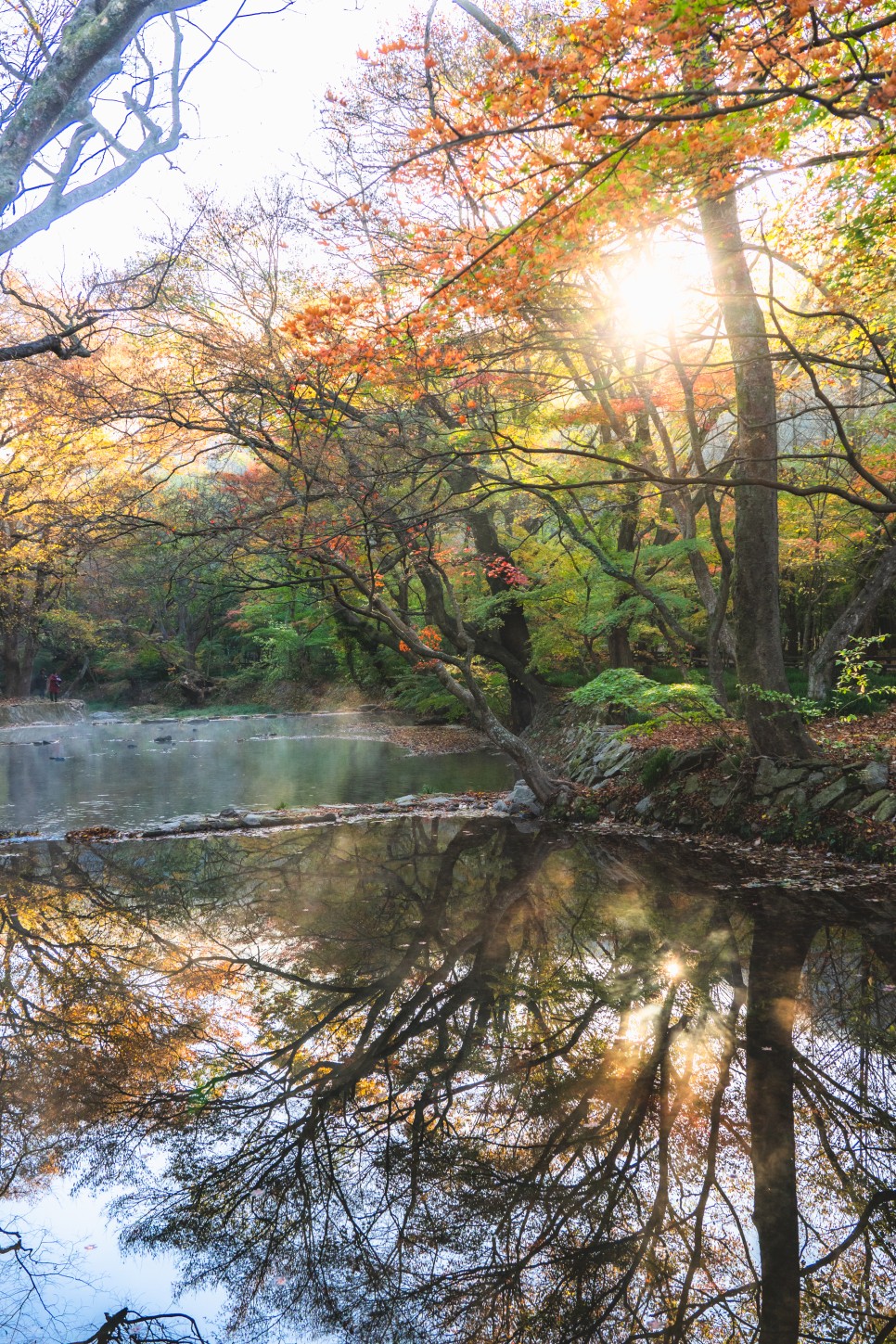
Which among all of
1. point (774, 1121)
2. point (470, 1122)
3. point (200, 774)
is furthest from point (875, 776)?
point (200, 774)

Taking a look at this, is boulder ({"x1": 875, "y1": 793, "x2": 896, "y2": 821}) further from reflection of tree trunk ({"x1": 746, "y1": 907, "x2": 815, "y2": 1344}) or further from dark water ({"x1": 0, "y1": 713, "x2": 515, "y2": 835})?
dark water ({"x1": 0, "y1": 713, "x2": 515, "y2": 835})

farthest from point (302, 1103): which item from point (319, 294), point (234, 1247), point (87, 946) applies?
point (319, 294)

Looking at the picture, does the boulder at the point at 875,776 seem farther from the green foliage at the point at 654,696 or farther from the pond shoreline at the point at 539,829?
the green foliage at the point at 654,696

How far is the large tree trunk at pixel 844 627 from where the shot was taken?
12109 millimetres

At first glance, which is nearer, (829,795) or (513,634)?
Result: (829,795)

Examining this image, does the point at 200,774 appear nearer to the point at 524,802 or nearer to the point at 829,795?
the point at 524,802

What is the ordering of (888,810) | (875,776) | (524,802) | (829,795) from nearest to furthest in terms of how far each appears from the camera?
(888,810)
(875,776)
(829,795)
(524,802)

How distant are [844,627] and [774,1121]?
10.9m

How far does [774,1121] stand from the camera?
3.09 metres

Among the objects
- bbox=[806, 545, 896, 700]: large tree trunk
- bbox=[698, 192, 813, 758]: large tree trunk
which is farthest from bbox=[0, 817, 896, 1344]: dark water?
Answer: bbox=[806, 545, 896, 700]: large tree trunk

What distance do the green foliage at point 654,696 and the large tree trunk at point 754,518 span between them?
1.76 feet

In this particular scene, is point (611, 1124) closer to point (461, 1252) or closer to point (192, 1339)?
point (461, 1252)

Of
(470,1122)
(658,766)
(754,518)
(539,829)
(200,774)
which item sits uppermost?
(754,518)

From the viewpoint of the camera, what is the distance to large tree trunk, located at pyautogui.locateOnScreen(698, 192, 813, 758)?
7.77m
